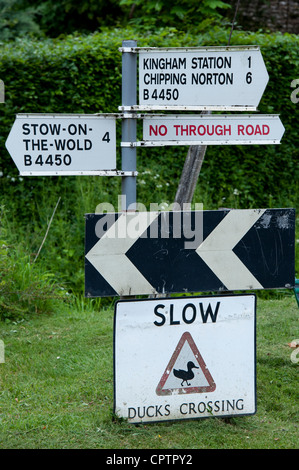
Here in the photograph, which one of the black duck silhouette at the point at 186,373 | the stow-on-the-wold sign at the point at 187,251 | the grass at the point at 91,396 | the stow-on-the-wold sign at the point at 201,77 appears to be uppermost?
the stow-on-the-wold sign at the point at 201,77

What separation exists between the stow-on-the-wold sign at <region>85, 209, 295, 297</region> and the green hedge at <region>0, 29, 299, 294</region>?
3.63 m

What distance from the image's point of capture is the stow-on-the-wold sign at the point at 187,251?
337 centimetres

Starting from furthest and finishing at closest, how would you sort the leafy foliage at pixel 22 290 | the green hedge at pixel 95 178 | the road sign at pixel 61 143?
1. the green hedge at pixel 95 178
2. the leafy foliage at pixel 22 290
3. the road sign at pixel 61 143

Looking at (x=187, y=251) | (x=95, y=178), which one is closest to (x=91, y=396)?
(x=187, y=251)

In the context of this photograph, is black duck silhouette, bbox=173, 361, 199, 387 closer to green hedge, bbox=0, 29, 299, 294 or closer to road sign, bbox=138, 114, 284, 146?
road sign, bbox=138, 114, 284, 146

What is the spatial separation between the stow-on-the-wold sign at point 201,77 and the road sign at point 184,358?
1.24 metres

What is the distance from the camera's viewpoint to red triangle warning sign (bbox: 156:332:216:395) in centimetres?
343

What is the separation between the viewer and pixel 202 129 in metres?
3.96

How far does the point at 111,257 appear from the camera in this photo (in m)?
3.37

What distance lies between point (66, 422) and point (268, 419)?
115cm

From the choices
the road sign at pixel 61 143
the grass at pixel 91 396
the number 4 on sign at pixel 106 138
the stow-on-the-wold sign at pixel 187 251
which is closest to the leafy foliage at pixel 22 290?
the grass at pixel 91 396

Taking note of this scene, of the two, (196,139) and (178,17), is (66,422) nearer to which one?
(196,139)

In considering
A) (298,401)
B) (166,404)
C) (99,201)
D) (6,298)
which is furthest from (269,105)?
(166,404)

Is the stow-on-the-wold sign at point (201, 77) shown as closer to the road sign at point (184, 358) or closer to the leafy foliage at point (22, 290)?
the road sign at point (184, 358)
